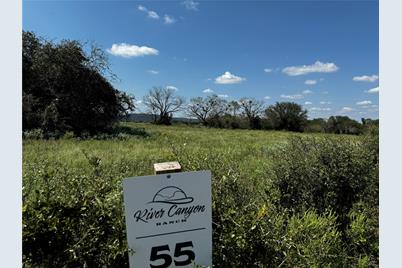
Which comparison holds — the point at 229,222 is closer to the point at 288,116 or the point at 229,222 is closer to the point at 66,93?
the point at 66,93

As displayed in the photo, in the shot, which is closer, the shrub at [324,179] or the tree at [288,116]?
the shrub at [324,179]

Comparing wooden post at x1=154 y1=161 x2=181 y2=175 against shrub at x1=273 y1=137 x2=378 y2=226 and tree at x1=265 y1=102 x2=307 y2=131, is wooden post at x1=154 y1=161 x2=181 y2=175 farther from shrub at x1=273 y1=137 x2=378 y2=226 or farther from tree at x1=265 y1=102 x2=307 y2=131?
tree at x1=265 y1=102 x2=307 y2=131

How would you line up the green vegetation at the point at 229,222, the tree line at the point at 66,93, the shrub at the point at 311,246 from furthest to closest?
1. the tree line at the point at 66,93
2. the shrub at the point at 311,246
3. the green vegetation at the point at 229,222

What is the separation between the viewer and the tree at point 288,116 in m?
42.3

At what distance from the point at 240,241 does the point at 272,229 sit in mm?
405

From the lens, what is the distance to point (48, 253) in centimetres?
270

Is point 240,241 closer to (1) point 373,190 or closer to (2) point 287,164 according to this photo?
(2) point 287,164

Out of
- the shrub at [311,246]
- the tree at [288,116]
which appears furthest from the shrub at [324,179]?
the tree at [288,116]

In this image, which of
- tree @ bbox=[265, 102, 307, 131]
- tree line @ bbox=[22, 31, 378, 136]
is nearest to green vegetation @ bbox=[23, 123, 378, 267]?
tree line @ bbox=[22, 31, 378, 136]

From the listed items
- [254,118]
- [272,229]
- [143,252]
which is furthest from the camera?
[254,118]

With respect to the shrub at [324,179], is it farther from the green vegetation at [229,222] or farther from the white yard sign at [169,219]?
the white yard sign at [169,219]

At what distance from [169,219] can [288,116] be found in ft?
136

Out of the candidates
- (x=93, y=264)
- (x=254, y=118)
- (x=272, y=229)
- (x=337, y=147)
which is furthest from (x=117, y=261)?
(x=254, y=118)

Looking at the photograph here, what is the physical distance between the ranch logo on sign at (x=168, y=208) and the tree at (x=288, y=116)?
40.8 m
